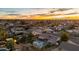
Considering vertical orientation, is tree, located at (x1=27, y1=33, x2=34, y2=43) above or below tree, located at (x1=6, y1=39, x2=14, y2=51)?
above

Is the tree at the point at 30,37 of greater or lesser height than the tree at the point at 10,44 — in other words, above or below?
above
